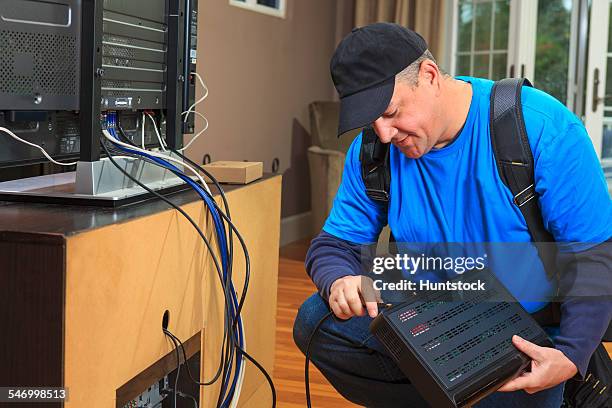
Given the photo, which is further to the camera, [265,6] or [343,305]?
[265,6]

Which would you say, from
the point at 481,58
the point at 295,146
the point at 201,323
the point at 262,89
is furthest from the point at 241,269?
the point at 481,58

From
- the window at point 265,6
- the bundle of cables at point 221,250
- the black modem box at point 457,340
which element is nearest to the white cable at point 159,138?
the bundle of cables at point 221,250

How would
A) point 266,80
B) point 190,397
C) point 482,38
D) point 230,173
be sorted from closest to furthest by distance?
point 190,397 → point 230,173 → point 266,80 → point 482,38

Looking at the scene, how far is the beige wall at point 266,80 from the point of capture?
3.81 metres

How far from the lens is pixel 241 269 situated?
1.83 m

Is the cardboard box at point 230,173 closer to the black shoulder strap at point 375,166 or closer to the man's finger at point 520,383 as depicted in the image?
the black shoulder strap at point 375,166

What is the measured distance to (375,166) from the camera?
165cm

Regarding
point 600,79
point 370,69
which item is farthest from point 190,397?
point 600,79

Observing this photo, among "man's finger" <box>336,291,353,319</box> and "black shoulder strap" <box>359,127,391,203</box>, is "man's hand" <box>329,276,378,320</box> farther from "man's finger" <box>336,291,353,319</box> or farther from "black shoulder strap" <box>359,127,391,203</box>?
"black shoulder strap" <box>359,127,391,203</box>

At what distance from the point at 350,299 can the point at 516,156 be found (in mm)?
398

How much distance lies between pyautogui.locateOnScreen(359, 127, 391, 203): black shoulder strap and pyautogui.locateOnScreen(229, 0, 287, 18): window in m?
2.48

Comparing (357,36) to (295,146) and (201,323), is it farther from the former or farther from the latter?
(295,146)

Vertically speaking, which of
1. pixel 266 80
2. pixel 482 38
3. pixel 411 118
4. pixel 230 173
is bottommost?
pixel 230 173

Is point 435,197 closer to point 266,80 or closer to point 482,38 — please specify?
point 266,80
